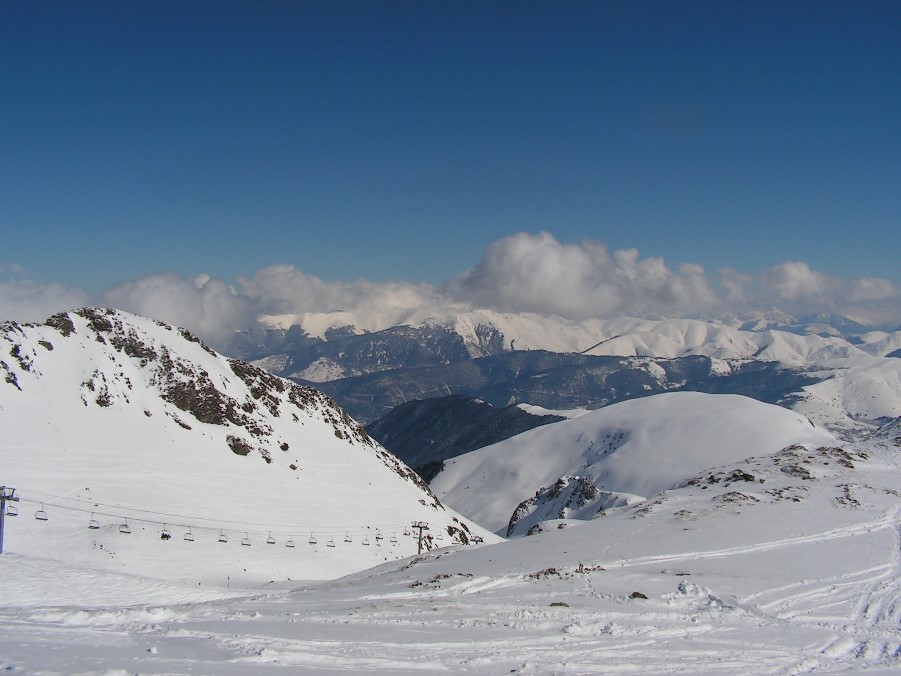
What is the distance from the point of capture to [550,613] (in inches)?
754

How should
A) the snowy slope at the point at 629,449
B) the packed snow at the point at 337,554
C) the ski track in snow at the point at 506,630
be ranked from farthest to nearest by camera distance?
1. the snowy slope at the point at 629,449
2. the packed snow at the point at 337,554
3. the ski track in snow at the point at 506,630

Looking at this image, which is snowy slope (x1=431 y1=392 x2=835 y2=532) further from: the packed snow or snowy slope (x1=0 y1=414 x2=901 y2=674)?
snowy slope (x1=0 y1=414 x2=901 y2=674)

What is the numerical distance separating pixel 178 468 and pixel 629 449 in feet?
393

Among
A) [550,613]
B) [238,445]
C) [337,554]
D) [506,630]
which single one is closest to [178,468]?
[238,445]

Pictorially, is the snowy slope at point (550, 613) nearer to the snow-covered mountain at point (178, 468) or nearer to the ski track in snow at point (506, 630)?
the ski track in snow at point (506, 630)

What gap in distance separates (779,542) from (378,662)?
24.8 m

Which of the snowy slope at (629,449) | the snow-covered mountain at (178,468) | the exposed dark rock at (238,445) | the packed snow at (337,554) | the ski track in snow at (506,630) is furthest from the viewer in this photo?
the snowy slope at (629,449)

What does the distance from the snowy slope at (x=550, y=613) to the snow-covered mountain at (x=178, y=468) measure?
1804 centimetres

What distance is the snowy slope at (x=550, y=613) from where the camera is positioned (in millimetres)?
14227

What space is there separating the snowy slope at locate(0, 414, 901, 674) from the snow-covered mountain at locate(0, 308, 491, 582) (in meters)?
18.0

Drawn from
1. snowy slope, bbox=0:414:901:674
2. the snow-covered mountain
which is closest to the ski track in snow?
snowy slope, bbox=0:414:901:674

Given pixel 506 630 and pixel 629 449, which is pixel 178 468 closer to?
pixel 506 630

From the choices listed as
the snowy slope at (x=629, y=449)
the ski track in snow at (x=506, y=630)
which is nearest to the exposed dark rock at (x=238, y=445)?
the ski track in snow at (x=506, y=630)

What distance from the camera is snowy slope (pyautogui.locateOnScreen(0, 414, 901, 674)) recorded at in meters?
14.2
